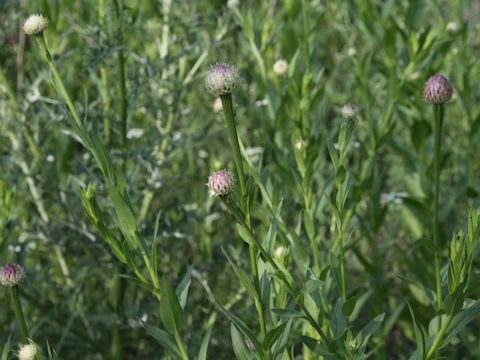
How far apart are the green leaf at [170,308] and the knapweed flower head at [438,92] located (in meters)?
0.56

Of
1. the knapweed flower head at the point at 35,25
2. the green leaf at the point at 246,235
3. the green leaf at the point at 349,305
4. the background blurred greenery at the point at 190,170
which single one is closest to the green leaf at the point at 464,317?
the green leaf at the point at 349,305

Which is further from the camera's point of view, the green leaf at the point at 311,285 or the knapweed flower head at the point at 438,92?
the knapweed flower head at the point at 438,92

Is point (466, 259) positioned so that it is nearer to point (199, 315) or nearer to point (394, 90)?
point (394, 90)

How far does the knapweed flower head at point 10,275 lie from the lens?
1.03 meters

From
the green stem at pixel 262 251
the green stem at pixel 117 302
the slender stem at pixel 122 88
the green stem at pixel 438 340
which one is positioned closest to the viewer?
the green stem at pixel 262 251

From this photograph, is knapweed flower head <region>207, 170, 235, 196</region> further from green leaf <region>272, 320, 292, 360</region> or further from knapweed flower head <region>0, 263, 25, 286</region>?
knapweed flower head <region>0, 263, 25, 286</region>

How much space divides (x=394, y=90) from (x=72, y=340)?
3.94ft

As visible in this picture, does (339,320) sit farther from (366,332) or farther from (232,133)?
(232,133)

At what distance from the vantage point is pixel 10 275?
3.38 feet

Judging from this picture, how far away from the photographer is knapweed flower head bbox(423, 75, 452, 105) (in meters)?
1.01

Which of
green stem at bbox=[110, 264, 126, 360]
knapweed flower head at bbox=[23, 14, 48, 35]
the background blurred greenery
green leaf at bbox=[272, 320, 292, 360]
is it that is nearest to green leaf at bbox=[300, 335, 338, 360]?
green leaf at bbox=[272, 320, 292, 360]

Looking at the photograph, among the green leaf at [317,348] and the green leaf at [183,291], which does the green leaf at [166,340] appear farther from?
the green leaf at [317,348]

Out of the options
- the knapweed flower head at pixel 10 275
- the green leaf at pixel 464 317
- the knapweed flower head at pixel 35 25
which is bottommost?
the green leaf at pixel 464 317

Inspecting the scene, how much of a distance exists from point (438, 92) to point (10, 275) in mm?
836
